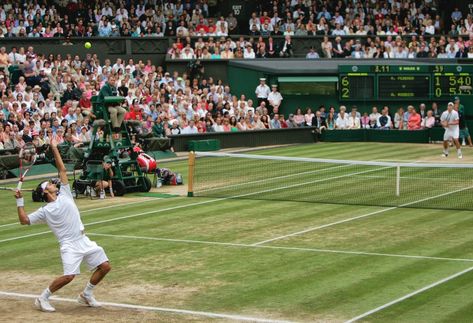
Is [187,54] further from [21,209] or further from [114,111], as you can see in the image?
[21,209]

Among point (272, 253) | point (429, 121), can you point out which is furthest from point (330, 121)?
point (272, 253)

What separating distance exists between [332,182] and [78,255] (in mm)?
15739

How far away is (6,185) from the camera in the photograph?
29062 mm

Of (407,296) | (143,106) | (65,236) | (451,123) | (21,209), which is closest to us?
(21,209)

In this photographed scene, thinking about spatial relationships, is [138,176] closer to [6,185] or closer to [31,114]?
[6,185]

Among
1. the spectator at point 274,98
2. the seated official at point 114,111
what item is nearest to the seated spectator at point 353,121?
the spectator at point 274,98

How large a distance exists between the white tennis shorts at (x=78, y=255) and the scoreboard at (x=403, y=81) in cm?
3229

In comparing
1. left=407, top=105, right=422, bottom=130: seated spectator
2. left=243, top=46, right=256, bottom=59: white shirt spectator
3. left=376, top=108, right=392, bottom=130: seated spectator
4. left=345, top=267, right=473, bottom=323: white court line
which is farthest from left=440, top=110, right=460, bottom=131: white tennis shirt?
left=345, top=267, right=473, bottom=323: white court line

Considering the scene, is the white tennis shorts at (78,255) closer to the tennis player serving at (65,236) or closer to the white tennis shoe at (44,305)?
the tennis player serving at (65,236)

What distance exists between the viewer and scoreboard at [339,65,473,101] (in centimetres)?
4444

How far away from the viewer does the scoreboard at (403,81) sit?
44.4m

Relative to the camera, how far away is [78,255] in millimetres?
13906

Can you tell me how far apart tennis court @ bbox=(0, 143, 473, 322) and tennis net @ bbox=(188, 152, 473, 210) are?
0.25 ft

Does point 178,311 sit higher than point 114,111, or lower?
lower
